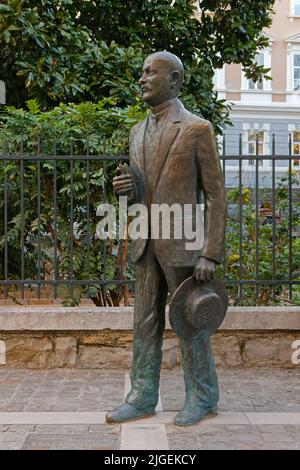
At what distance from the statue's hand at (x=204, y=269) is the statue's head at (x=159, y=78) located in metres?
1.14

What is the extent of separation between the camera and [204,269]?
4375 millimetres

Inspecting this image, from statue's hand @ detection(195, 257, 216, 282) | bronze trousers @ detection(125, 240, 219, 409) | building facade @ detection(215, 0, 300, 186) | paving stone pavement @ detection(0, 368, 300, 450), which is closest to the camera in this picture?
paving stone pavement @ detection(0, 368, 300, 450)

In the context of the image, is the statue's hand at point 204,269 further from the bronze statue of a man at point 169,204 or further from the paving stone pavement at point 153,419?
the paving stone pavement at point 153,419

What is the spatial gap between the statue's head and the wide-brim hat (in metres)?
1.26

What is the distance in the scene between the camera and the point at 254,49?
12.0 m

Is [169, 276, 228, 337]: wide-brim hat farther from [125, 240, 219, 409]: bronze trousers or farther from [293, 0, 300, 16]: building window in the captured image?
[293, 0, 300, 16]: building window

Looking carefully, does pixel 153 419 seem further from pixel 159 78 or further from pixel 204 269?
pixel 159 78

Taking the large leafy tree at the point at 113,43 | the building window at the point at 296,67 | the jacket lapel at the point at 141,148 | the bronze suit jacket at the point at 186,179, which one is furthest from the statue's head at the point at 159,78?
the building window at the point at 296,67

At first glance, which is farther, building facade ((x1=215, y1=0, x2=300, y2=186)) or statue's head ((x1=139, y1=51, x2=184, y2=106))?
building facade ((x1=215, y1=0, x2=300, y2=186))

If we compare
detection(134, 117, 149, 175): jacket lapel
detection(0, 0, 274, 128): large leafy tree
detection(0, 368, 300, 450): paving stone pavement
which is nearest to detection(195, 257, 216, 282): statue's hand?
detection(134, 117, 149, 175): jacket lapel

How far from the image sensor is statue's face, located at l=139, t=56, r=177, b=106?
442 cm
